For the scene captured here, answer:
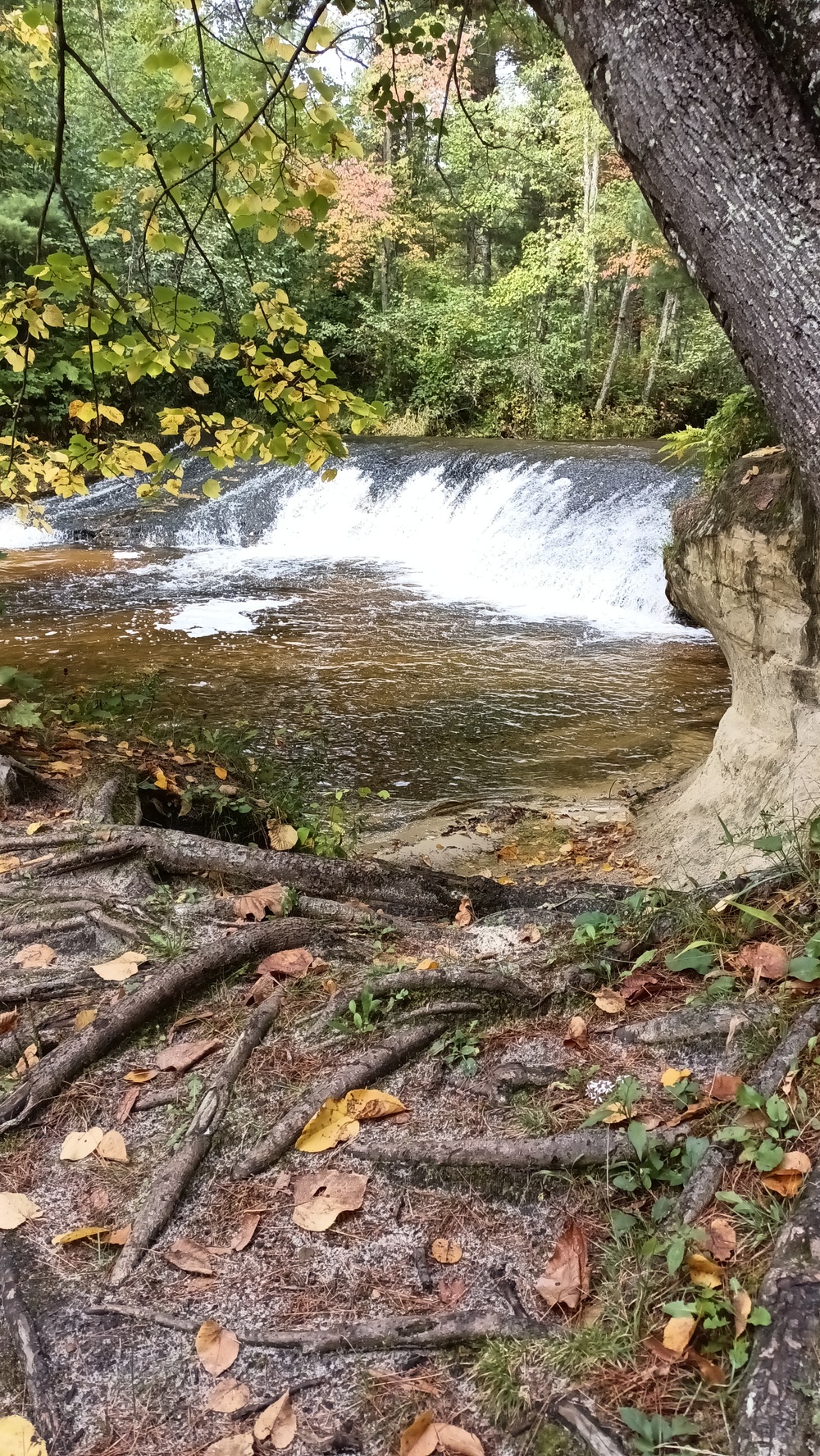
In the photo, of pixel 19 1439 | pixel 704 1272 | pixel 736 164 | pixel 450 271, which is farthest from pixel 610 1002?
pixel 450 271

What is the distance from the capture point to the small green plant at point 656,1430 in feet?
4.00

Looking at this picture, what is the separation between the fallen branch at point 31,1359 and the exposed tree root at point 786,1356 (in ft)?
3.41

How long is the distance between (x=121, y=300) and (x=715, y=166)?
2133mm

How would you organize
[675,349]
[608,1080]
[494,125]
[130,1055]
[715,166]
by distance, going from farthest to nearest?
[675,349]
[494,125]
[130,1055]
[608,1080]
[715,166]

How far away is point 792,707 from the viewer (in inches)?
179

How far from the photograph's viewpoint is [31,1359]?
1479 mm

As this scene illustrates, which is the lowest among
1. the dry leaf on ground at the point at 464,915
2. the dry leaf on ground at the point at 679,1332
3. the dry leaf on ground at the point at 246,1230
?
the dry leaf on ground at the point at 464,915

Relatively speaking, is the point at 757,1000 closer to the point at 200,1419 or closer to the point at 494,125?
the point at 200,1419

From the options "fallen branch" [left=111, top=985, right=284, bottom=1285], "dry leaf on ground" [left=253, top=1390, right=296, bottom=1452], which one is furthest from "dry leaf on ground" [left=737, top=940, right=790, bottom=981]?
"dry leaf on ground" [left=253, top=1390, right=296, bottom=1452]

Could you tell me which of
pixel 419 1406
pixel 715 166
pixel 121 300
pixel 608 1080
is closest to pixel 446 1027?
pixel 608 1080

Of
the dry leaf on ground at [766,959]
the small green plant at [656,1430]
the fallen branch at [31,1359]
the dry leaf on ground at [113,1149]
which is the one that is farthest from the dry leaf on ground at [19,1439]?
the dry leaf on ground at [766,959]

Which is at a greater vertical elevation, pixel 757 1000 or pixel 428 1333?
pixel 757 1000

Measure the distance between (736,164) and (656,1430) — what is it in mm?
2134

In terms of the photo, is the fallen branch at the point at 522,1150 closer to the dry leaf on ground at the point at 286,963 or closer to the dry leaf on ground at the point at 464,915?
the dry leaf on ground at the point at 286,963
